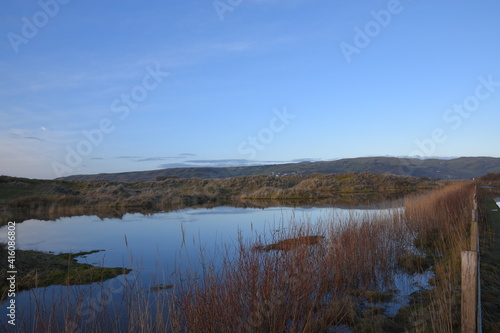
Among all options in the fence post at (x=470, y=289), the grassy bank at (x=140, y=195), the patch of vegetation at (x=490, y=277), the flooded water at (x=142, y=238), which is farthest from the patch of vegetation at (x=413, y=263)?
the grassy bank at (x=140, y=195)

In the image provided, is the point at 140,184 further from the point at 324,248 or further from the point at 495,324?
the point at 495,324

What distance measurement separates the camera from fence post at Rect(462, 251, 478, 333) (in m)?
3.03

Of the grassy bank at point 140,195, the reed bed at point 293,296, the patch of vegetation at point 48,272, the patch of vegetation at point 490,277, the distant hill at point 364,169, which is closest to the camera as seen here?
the reed bed at point 293,296

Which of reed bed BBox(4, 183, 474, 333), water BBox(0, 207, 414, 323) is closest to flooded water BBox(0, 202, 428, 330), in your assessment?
water BBox(0, 207, 414, 323)

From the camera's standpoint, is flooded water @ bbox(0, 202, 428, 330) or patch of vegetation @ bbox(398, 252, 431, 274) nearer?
patch of vegetation @ bbox(398, 252, 431, 274)

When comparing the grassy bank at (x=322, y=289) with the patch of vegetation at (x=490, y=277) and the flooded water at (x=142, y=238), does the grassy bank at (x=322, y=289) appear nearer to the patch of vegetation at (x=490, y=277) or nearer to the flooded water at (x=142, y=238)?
the patch of vegetation at (x=490, y=277)

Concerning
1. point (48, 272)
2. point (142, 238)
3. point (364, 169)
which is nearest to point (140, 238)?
point (142, 238)

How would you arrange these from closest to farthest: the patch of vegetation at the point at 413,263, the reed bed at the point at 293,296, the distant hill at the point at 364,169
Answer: the reed bed at the point at 293,296 < the patch of vegetation at the point at 413,263 < the distant hill at the point at 364,169

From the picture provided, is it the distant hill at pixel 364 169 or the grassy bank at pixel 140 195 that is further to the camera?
the distant hill at pixel 364 169

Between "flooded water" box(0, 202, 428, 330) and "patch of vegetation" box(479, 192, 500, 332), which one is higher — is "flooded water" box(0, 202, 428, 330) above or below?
below

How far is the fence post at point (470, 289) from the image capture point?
9.94 feet

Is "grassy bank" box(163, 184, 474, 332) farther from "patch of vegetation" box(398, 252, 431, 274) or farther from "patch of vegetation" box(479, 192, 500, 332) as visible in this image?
"patch of vegetation" box(479, 192, 500, 332)

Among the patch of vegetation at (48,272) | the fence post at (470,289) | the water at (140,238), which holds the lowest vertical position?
the water at (140,238)

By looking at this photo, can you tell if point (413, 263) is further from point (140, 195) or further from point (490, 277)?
point (140, 195)
